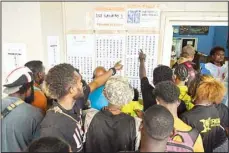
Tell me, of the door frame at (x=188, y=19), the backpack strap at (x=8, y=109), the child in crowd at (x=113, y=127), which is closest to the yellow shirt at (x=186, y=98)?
the child in crowd at (x=113, y=127)

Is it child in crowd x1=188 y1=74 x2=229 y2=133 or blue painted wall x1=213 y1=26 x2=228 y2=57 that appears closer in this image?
child in crowd x1=188 y1=74 x2=229 y2=133

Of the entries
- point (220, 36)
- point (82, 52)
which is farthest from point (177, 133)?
point (220, 36)

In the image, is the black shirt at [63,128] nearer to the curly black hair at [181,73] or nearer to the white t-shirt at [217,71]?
the curly black hair at [181,73]

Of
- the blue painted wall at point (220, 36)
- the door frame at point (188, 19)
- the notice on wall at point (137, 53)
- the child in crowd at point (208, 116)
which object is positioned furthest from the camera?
the blue painted wall at point (220, 36)

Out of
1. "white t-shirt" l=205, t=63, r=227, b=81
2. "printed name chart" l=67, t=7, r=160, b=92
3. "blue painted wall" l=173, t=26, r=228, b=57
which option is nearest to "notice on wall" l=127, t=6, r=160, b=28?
"printed name chart" l=67, t=7, r=160, b=92

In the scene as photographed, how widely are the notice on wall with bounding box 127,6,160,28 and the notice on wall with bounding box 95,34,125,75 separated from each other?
0.54ft

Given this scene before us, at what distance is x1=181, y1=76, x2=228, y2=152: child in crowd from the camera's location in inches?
49.1

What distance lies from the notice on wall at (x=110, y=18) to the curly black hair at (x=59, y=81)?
0.95 meters

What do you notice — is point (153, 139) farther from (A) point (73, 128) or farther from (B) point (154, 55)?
(B) point (154, 55)

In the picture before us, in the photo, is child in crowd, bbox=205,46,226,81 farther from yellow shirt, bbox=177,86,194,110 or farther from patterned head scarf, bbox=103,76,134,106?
patterned head scarf, bbox=103,76,134,106

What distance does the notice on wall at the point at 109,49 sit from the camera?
6.76 ft

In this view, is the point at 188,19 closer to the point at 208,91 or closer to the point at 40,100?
the point at 208,91

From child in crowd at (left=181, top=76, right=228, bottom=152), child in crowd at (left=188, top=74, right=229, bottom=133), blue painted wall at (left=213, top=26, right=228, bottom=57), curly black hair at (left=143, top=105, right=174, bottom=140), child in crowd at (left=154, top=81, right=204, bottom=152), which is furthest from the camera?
blue painted wall at (left=213, top=26, right=228, bottom=57)

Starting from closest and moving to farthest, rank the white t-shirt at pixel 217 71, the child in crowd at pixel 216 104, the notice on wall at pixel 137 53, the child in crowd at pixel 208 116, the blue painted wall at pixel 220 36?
the child in crowd at pixel 208 116, the child in crowd at pixel 216 104, the notice on wall at pixel 137 53, the white t-shirt at pixel 217 71, the blue painted wall at pixel 220 36
